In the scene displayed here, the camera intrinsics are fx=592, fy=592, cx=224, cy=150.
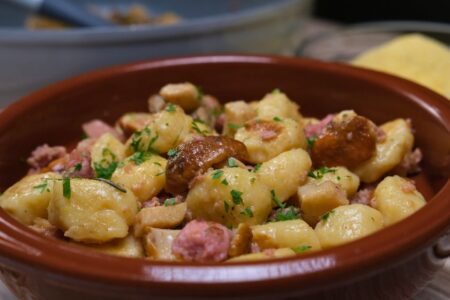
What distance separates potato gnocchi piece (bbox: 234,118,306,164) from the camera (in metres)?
0.97

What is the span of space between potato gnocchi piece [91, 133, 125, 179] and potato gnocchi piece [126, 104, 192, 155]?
4cm

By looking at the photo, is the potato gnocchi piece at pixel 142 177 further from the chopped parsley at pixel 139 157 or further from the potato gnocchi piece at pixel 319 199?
the potato gnocchi piece at pixel 319 199

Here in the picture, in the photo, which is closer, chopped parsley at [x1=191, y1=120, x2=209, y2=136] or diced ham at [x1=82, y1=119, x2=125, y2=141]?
chopped parsley at [x1=191, y1=120, x2=209, y2=136]

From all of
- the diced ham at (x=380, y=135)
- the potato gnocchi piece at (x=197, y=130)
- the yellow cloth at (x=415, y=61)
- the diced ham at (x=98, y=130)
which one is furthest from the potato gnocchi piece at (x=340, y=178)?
the yellow cloth at (x=415, y=61)

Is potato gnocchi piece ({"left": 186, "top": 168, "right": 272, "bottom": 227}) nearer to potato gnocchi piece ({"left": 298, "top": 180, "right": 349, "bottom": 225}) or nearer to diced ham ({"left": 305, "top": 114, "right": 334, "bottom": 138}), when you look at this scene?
potato gnocchi piece ({"left": 298, "top": 180, "right": 349, "bottom": 225})

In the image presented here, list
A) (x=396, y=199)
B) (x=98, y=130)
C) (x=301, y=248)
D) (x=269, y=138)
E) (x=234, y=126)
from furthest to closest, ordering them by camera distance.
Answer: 1. (x=98, y=130)
2. (x=234, y=126)
3. (x=269, y=138)
4. (x=396, y=199)
5. (x=301, y=248)

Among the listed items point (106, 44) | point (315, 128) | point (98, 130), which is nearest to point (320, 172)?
point (315, 128)

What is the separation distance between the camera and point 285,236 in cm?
78

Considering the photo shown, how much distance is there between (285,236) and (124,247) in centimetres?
22

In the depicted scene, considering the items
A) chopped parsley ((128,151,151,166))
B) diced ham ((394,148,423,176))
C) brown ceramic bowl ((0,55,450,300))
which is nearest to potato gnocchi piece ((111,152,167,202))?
chopped parsley ((128,151,151,166))

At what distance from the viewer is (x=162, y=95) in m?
1.17

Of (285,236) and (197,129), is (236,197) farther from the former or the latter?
(197,129)

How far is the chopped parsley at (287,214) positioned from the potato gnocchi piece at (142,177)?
189 millimetres

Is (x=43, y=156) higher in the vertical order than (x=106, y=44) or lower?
lower
